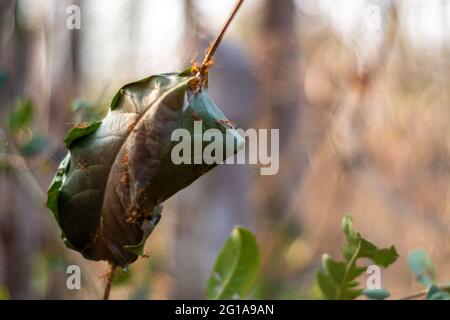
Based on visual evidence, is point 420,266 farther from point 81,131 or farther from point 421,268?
point 81,131

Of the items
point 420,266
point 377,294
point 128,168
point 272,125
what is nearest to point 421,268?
point 420,266

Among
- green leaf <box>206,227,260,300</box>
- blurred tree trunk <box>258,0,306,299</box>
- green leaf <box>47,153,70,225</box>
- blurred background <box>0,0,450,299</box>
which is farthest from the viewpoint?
blurred tree trunk <box>258,0,306,299</box>

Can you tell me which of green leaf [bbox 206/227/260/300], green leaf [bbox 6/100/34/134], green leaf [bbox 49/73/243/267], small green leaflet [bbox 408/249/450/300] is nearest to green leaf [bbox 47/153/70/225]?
green leaf [bbox 49/73/243/267]

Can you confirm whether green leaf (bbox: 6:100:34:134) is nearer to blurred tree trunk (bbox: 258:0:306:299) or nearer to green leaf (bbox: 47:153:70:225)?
green leaf (bbox: 47:153:70:225)

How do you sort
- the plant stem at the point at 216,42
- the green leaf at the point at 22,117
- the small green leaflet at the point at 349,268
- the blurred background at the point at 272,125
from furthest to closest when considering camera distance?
1. the blurred background at the point at 272,125
2. the green leaf at the point at 22,117
3. the small green leaflet at the point at 349,268
4. the plant stem at the point at 216,42

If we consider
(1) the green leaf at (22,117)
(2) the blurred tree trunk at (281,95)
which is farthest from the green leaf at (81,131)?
(2) the blurred tree trunk at (281,95)

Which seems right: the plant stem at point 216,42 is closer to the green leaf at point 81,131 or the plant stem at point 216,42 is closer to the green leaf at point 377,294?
the green leaf at point 81,131
